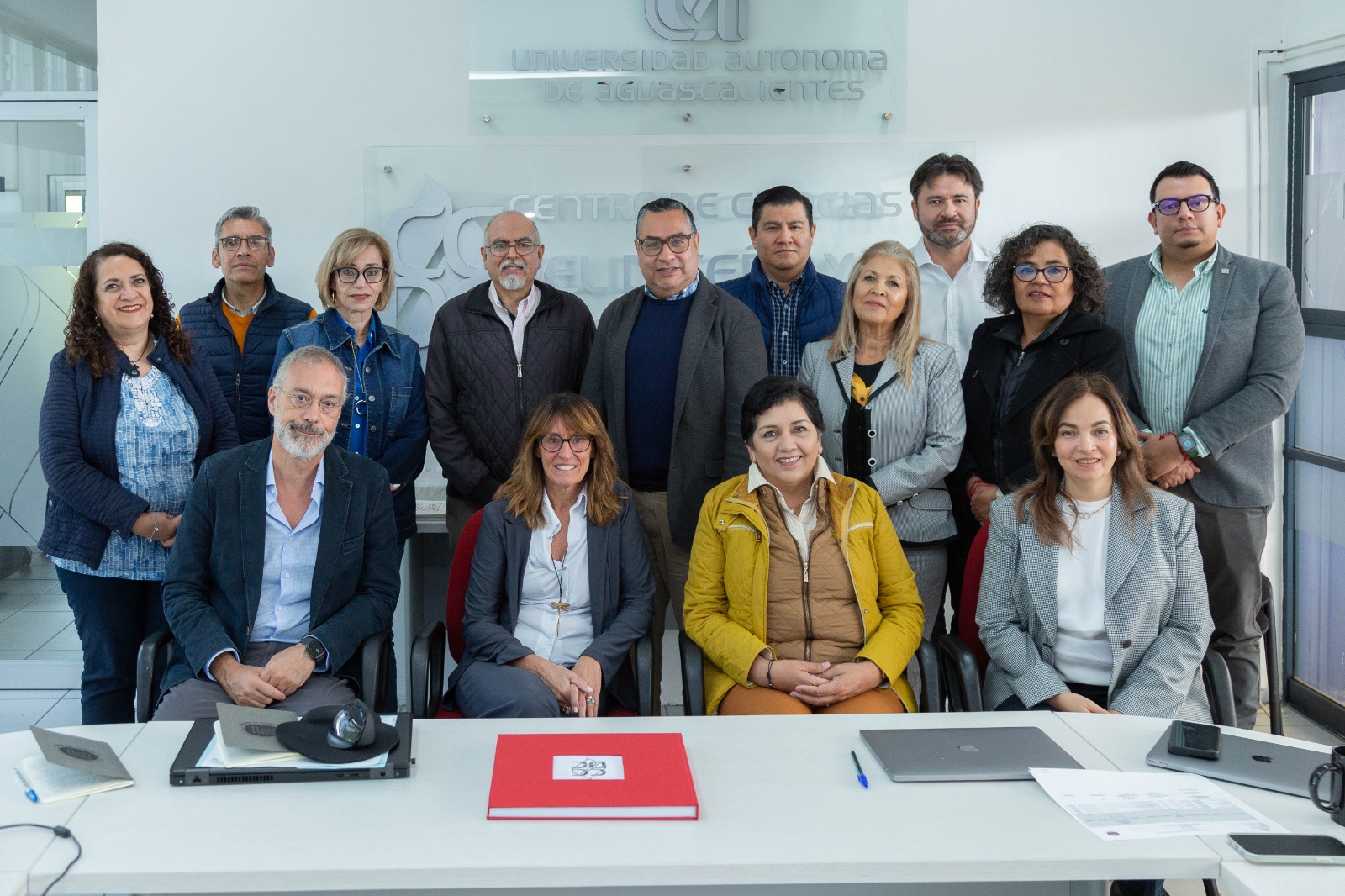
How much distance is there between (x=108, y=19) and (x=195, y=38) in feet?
1.19

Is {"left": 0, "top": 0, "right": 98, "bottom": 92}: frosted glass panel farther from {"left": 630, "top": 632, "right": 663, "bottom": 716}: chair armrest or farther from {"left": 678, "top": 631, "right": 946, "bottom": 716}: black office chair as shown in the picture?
{"left": 678, "top": 631, "right": 946, "bottom": 716}: black office chair

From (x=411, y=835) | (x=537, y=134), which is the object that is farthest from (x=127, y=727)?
(x=537, y=134)

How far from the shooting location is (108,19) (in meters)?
4.46

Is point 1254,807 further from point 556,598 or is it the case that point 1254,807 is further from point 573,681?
point 556,598

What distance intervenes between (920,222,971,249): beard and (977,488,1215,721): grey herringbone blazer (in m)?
1.39

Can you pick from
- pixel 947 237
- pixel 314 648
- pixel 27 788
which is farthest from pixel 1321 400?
pixel 27 788

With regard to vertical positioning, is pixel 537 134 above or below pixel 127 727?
above

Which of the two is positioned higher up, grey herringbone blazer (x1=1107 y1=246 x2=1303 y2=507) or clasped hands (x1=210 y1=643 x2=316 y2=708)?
grey herringbone blazer (x1=1107 y1=246 x2=1303 y2=507)

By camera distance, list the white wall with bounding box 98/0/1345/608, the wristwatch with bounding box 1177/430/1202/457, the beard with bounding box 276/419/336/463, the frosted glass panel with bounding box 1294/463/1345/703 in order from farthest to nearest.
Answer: the white wall with bounding box 98/0/1345/608
the frosted glass panel with bounding box 1294/463/1345/703
the wristwatch with bounding box 1177/430/1202/457
the beard with bounding box 276/419/336/463

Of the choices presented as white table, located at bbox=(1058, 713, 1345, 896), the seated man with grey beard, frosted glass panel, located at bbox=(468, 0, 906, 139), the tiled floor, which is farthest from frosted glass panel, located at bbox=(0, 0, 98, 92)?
white table, located at bbox=(1058, 713, 1345, 896)

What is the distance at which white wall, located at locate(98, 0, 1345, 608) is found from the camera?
446 centimetres

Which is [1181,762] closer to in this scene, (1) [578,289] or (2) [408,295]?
(1) [578,289]

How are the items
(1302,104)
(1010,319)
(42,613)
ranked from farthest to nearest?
(42,613) < (1302,104) < (1010,319)

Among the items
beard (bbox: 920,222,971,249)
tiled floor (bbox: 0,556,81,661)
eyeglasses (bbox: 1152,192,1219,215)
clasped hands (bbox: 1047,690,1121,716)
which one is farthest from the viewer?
tiled floor (bbox: 0,556,81,661)
